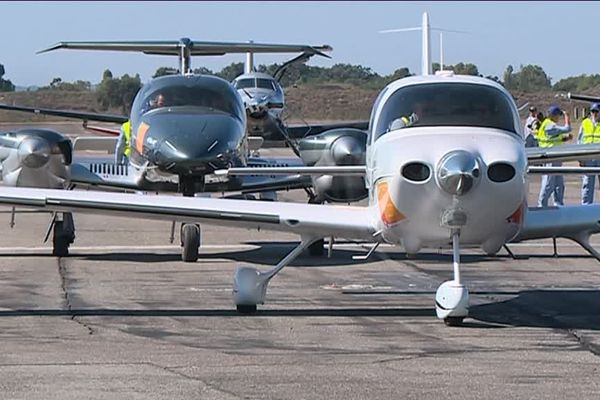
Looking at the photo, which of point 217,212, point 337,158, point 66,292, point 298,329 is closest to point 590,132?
point 337,158

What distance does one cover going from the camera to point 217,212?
1148cm

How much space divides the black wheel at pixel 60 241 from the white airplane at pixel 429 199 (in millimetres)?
4893

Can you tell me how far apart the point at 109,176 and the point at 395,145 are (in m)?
7.46

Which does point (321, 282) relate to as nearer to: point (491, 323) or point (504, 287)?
point (504, 287)

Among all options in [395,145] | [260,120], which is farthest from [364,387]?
[260,120]

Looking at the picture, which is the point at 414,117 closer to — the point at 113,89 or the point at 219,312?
the point at 219,312

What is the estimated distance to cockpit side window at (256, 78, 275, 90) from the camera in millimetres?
40812

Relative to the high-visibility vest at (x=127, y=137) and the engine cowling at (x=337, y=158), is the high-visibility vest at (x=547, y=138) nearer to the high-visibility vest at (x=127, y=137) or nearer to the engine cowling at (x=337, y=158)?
the engine cowling at (x=337, y=158)

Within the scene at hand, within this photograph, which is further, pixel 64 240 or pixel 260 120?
pixel 260 120

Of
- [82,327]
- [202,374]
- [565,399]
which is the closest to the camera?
[565,399]

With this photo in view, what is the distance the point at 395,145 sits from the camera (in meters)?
10.6

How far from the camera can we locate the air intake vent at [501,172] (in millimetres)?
10108

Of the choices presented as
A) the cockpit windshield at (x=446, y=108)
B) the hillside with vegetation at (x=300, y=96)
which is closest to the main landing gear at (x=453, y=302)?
the cockpit windshield at (x=446, y=108)

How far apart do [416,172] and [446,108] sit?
3.10 feet
